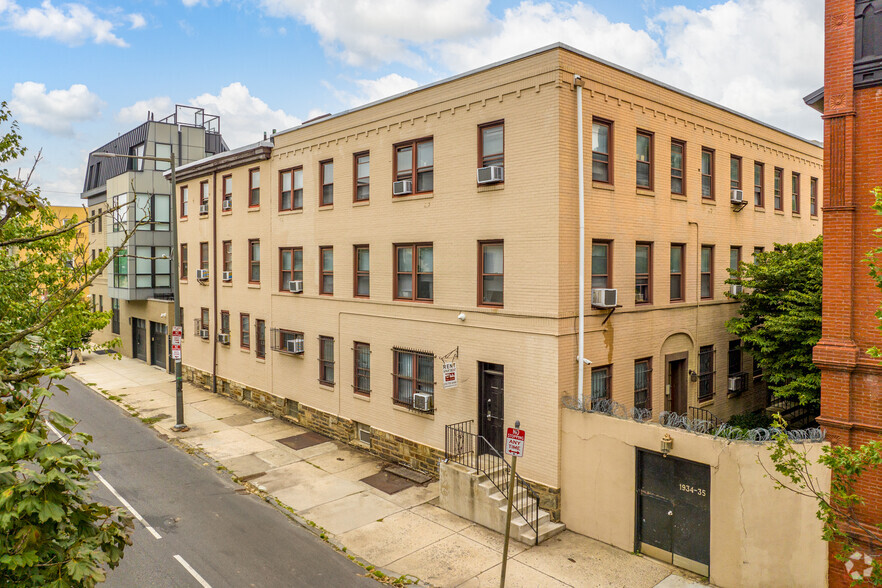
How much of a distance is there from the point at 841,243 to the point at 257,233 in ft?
66.0

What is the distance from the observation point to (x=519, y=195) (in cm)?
1463

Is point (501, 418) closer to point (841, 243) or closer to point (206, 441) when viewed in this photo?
point (841, 243)

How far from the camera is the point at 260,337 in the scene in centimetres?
2469

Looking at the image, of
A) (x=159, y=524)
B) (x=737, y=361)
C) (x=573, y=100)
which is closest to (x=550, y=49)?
(x=573, y=100)

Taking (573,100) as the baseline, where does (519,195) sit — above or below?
below

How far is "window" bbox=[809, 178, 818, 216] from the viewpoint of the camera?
77.7ft

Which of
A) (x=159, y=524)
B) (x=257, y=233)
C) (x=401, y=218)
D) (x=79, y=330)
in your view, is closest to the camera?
(x=159, y=524)

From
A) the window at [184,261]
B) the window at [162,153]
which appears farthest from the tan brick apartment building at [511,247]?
the window at [162,153]

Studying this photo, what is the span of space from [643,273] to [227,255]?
60.0ft

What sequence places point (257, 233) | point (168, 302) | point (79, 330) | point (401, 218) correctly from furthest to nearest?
point (168, 302)
point (257, 233)
point (401, 218)
point (79, 330)

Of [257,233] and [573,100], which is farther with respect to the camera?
[257,233]

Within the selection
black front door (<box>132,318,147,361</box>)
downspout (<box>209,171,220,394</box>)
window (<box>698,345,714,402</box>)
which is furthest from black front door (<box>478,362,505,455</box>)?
black front door (<box>132,318,147,361</box>)

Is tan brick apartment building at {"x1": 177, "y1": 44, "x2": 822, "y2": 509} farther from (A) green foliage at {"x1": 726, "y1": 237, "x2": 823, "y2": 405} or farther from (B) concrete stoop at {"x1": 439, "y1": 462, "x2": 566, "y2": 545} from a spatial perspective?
(A) green foliage at {"x1": 726, "y1": 237, "x2": 823, "y2": 405}

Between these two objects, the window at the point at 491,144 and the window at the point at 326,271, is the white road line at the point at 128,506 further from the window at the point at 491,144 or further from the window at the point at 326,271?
the window at the point at 491,144
